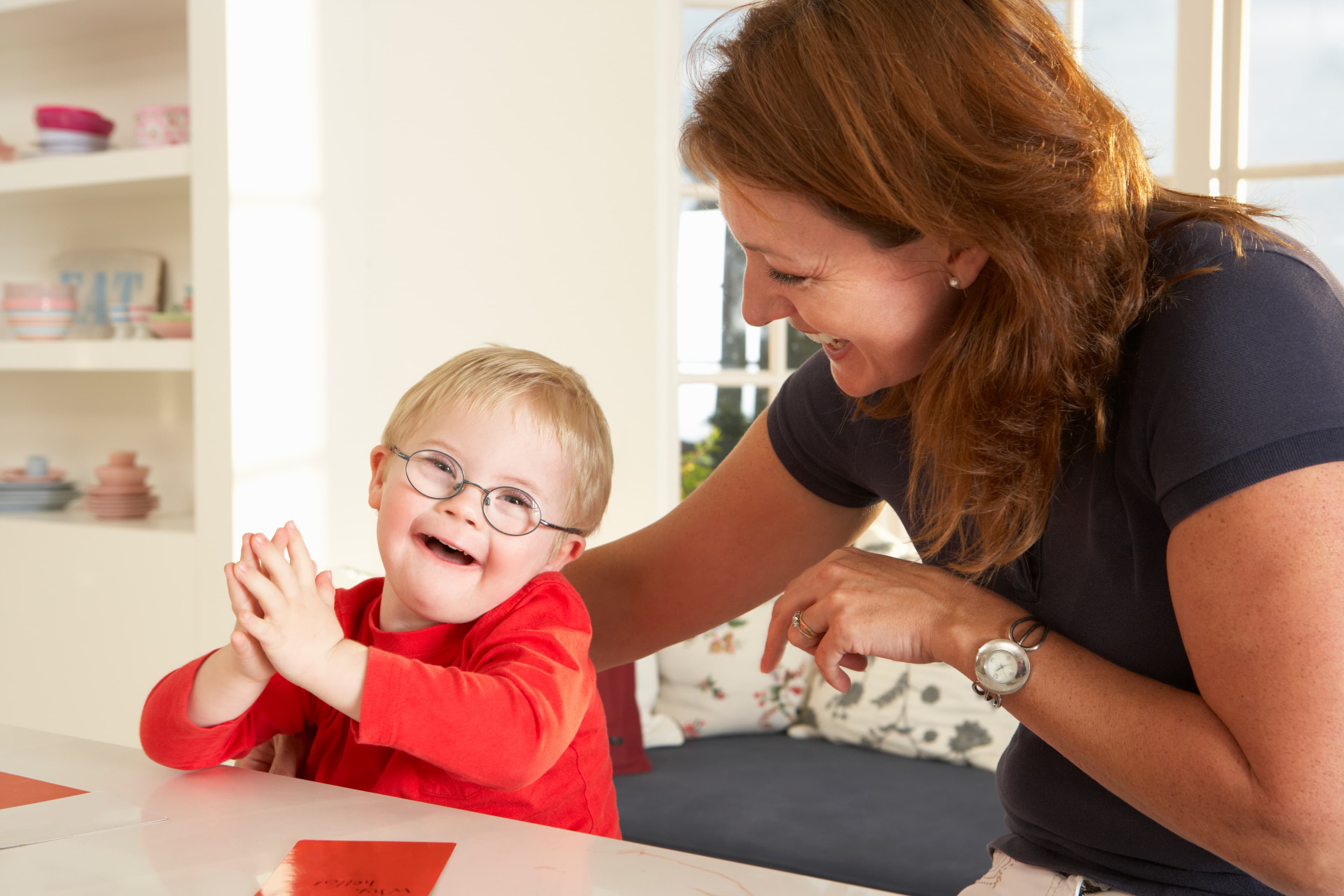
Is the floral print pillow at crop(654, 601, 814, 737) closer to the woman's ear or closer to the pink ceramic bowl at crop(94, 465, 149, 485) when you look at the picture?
the pink ceramic bowl at crop(94, 465, 149, 485)

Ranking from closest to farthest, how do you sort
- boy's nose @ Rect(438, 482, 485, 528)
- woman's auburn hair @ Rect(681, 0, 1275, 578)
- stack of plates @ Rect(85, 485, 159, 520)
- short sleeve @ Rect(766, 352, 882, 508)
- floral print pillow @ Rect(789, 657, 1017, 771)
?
woman's auburn hair @ Rect(681, 0, 1275, 578), boy's nose @ Rect(438, 482, 485, 528), short sleeve @ Rect(766, 352, 882, 508), floral print pillow @ Rect(789, 657, 1017, 771), stack of plates @ Rect(85, 485, 159, 520)

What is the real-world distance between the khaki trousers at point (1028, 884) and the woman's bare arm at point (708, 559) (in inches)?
17.4

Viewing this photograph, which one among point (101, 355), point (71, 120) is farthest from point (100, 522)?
point (71, 120)

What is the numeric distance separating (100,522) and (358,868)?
111 inches

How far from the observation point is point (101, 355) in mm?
3016

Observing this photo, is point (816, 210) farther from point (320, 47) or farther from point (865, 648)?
point (320, 47)

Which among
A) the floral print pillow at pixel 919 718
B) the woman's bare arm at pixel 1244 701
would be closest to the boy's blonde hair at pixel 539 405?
the woman's bare arm at pixel 1244 701

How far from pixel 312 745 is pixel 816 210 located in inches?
28.6

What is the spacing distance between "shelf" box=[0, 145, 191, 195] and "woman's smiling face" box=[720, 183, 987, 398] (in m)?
2.33

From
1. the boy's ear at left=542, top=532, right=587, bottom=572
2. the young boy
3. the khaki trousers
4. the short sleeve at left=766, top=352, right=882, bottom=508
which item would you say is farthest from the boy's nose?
the khaki trousers

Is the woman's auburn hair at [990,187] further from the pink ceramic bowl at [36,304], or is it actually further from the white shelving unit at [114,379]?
the pink ceramic bowl at [36,304]

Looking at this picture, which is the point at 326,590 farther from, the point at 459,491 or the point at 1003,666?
the point at 1003,666

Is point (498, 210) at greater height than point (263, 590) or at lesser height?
greater

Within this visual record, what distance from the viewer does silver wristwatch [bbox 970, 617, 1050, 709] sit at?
933 mm
